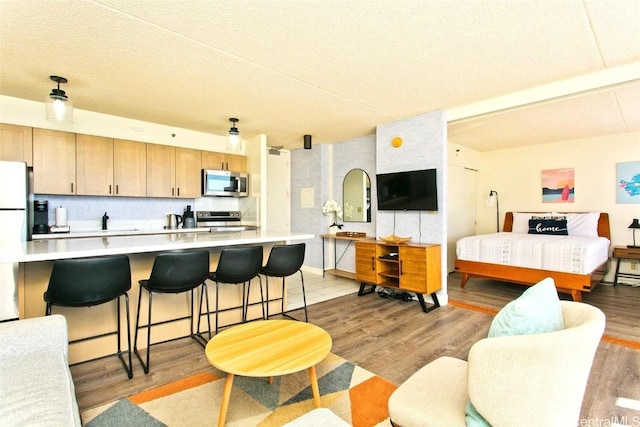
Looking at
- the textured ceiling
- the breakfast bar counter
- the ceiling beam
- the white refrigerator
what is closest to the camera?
the textured ceiling

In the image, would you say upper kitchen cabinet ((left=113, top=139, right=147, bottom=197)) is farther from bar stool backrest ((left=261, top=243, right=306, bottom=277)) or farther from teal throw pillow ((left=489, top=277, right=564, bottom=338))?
teal throw pillow ((left=489, top=277, right=564, bottom=338))

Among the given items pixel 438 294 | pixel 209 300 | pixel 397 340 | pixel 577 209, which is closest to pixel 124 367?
pixel 209 300

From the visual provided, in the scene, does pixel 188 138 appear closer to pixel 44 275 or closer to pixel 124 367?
pixel 44 275

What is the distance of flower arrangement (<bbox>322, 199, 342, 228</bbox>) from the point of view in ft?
18.0

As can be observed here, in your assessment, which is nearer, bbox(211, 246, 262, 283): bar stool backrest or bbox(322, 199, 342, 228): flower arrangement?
bbox(211, 246, 262, 283): bar stool backrest

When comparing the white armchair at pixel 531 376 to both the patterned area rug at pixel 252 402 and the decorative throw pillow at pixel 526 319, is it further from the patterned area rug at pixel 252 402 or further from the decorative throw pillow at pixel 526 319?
the patterned area rug at pixel 252 402

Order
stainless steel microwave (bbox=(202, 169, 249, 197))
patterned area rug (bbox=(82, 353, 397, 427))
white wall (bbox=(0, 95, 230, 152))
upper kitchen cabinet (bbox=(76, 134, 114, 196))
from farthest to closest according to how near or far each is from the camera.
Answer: stainless steel microwave (bbox=(202, 169, 249, 197)) < upper kitchen cabinet (bbox=(76, 134, 114, 196)) < white wall (bbox=(0, 95, 230, 152)) < patterned area rug (bbox=(82, 353, 397, 427))

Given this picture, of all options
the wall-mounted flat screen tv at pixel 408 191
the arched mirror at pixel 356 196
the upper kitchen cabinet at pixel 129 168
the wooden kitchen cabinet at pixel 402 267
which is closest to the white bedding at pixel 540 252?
the wooden kitchen cabinet at pixel 402 267

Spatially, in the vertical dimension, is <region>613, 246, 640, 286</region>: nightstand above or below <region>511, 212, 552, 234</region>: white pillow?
below

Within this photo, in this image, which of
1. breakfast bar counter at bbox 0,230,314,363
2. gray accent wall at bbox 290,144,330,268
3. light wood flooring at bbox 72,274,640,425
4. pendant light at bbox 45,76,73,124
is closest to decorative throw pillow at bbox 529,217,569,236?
light wood flooring at bbox 72,274,640,425

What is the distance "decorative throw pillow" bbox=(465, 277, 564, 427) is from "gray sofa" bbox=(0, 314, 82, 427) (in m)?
1.54

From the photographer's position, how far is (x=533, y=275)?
4.05 meters

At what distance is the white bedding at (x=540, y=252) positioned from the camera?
3.72 metres

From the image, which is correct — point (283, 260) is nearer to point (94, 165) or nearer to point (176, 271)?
point (176, 271)
